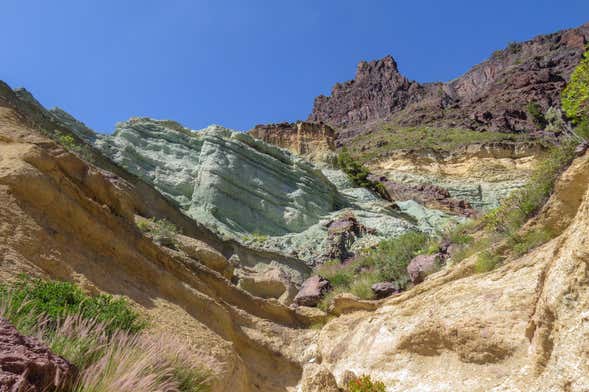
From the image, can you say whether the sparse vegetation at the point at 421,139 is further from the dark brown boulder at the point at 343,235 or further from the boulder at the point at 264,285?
the boulder at the point at 264,285

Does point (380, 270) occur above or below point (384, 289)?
above

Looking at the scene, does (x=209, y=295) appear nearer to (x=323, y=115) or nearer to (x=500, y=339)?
(x=500, y=339)

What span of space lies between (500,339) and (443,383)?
47.9 inches

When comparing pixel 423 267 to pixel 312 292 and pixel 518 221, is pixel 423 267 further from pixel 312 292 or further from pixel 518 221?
pixel 312 292

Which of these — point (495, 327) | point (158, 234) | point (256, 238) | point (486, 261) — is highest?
point (256, 238)

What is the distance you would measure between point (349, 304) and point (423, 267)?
85.9 inches

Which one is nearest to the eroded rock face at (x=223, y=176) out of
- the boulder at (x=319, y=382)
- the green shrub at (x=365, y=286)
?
the green shrub at (x=365, y=286)

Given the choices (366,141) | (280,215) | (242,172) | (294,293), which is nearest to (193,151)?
(242,172)

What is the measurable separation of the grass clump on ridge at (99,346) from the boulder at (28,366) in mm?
146

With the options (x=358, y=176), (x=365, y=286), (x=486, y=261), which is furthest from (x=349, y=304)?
(x=358, y=176)

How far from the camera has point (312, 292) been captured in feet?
51.5

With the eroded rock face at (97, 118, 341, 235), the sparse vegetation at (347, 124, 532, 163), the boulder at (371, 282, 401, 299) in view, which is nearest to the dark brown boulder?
the eroded rock face at (97, 118, 341, 235)

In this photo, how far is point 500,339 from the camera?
6.99 m

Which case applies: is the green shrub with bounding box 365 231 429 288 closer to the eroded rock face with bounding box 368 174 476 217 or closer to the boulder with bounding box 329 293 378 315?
the boulder with bounding box 329 293 378 315
